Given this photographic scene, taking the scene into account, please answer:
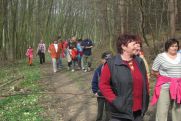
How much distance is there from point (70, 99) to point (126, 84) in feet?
28.3

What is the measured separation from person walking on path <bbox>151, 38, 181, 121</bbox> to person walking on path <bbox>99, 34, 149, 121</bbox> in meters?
2.29

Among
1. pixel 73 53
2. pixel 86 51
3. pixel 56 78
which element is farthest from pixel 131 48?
pixel 73 53

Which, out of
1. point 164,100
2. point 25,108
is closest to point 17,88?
point 25,108

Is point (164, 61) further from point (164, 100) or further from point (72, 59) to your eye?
point (72, 59)

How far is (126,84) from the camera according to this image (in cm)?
577

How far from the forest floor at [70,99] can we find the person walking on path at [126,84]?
4686 mm

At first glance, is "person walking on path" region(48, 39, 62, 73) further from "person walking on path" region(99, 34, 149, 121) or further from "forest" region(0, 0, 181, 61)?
"person walking on path" region(99, 34, 149, 121)

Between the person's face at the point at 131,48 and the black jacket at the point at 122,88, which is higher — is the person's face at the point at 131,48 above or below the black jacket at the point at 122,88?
above

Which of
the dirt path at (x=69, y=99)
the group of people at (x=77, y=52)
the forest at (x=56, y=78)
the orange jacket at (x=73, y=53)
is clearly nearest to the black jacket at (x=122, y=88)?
the forest at (x=56, y=78)

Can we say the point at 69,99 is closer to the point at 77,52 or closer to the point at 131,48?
the point at 131,48

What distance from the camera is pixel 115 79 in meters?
5.83

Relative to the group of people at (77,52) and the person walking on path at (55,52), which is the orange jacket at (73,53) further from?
the person walking on path at (55,52)

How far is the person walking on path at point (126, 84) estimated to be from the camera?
5770mm

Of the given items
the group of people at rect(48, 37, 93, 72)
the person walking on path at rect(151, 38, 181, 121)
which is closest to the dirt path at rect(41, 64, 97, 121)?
the group of people at rect(48, 37, 93, 72)
